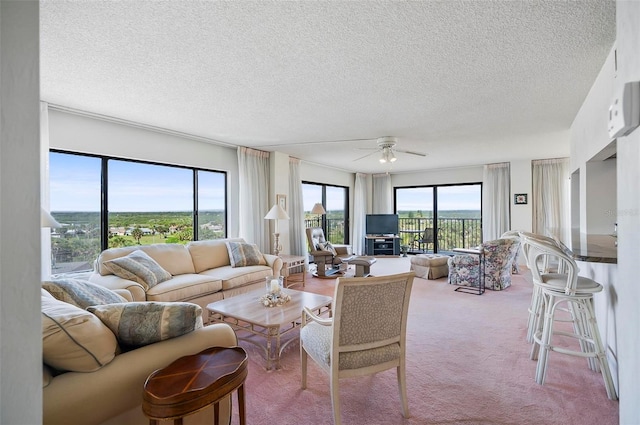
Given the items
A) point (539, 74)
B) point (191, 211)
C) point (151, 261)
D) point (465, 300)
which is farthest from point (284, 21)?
point (465, 300)

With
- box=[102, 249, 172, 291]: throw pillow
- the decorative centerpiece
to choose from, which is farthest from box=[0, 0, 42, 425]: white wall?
box=[102, 249, 172, 291]: throw pillow

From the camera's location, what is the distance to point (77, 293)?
1963 mm

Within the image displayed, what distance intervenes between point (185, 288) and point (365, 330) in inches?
94.0

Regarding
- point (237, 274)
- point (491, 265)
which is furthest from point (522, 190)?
point (237, 274)

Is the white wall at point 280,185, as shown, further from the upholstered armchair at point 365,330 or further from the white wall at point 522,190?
the white wall at point 522,190

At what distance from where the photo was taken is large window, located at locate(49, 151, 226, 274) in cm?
359

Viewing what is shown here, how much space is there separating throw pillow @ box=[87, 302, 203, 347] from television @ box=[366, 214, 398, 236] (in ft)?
24.6

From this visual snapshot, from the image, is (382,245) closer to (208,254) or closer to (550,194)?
Answer: (550,194)

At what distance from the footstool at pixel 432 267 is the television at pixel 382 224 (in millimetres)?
2670

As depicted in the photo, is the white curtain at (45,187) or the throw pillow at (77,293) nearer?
the throw pillow at (77,293)

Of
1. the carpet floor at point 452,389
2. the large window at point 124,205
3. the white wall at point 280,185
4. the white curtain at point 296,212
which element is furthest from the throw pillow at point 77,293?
the white curtain at point 296,212

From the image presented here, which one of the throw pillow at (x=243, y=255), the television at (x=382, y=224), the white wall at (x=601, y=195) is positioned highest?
the white wall at (x=601, y=195)

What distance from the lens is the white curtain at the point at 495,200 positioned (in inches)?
284

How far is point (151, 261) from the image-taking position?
3635 mm
